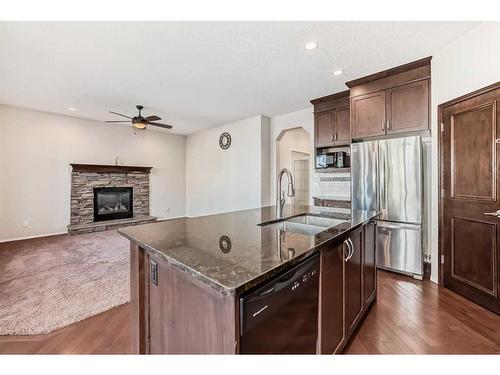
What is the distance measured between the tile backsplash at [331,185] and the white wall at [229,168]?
1098mm

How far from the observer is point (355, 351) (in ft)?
5.52

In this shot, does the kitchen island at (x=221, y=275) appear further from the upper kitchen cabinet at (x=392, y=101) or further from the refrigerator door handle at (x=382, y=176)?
the upper kitchen cabinet at (x=392, y=101)

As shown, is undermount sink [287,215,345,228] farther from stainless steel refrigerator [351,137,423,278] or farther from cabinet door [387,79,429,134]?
cabinet door [387,79,429,134]

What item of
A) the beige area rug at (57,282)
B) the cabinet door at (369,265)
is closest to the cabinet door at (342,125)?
the cabinet door at (369,265)

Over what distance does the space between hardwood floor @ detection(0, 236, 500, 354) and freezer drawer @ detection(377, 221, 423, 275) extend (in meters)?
0.54

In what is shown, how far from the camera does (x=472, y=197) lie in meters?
2.32

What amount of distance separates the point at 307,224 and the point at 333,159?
2370 millimetres

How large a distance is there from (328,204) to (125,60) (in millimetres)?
3608

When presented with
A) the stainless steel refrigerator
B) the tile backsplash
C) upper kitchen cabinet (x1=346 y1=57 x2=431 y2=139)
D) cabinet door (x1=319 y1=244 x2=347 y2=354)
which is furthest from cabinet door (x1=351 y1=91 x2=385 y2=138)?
cabinet door (x1=319 y1=244 x2=347 y2=354)

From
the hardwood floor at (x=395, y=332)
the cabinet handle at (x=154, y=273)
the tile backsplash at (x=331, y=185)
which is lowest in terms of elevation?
the hardwood floor at (x=395, y=332)

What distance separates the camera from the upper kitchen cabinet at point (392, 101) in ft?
9.50

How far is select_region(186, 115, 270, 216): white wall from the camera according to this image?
5.23 m
